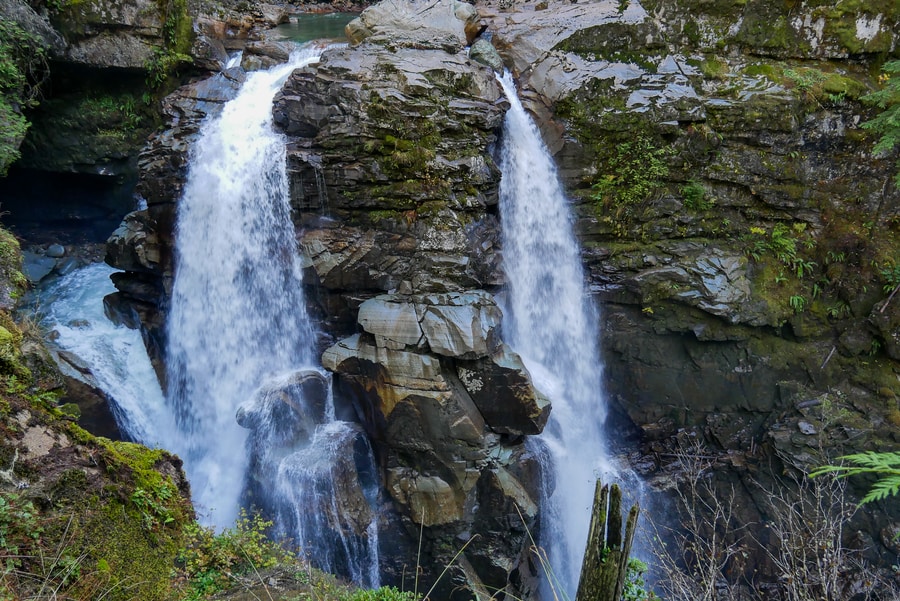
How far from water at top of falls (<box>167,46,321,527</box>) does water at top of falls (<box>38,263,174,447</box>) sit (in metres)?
0.40

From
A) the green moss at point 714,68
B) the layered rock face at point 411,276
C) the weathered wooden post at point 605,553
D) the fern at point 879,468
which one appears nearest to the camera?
the fern at point 879,468

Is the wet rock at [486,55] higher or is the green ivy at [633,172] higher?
the wet rock at [486,55]

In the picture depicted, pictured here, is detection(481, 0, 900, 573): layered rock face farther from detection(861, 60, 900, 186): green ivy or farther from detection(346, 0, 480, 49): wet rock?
detection(346, 0, 480, 49): wet rock

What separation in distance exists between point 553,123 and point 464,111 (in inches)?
86.9

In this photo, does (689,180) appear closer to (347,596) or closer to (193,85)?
(347,596)

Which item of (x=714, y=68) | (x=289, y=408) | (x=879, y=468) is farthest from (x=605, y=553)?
(x=714, y=68)

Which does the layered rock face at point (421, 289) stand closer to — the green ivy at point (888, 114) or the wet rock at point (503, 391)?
the wet rock at point (503, 391)

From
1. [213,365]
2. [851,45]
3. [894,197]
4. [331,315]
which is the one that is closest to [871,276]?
[894,197]

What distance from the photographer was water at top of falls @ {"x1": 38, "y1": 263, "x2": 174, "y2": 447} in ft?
30.4

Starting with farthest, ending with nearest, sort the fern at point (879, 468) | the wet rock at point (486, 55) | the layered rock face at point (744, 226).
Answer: the wet rock at point (486, 55), the layered rock face at point (744, 226), the fern at point (879, 468)

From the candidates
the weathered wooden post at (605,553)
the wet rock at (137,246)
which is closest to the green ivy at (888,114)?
the weathered wooden post at (605,553)

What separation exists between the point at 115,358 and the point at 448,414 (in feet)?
21.6

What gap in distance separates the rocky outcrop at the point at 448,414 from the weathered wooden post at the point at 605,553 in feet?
15.5

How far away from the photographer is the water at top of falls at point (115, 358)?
9.27m
